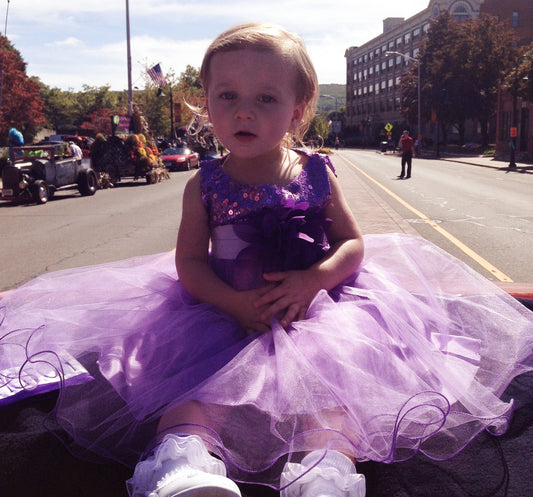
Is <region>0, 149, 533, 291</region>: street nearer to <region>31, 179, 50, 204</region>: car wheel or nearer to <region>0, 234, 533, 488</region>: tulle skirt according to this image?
<region>31, 179, 50, 204</region>: car wheel

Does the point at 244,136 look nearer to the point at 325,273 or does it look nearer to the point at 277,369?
the point at 325,273

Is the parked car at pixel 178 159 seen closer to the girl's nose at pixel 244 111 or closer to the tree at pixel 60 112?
the girl's nose at pixel 244 111

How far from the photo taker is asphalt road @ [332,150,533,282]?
22.4 feet

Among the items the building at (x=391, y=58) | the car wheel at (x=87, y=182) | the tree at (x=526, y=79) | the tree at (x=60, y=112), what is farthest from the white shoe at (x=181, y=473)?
the tree at (x=60, y=112)

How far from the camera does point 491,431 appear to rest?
1650 millimetres

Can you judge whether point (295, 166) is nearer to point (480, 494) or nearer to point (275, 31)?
point (275, 31)

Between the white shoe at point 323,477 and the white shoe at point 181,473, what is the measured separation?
5.5 inches

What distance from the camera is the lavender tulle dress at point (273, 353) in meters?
1.53

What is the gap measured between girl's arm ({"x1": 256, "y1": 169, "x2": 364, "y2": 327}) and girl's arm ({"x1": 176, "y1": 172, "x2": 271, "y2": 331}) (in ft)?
0.18

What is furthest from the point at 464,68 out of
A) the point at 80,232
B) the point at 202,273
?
the point at 202,273

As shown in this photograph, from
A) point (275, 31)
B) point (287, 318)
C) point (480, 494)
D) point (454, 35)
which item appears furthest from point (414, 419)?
point (454, 35)

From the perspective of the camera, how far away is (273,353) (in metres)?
1.73

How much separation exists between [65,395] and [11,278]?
5114 mm

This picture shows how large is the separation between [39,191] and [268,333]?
14.6 m
